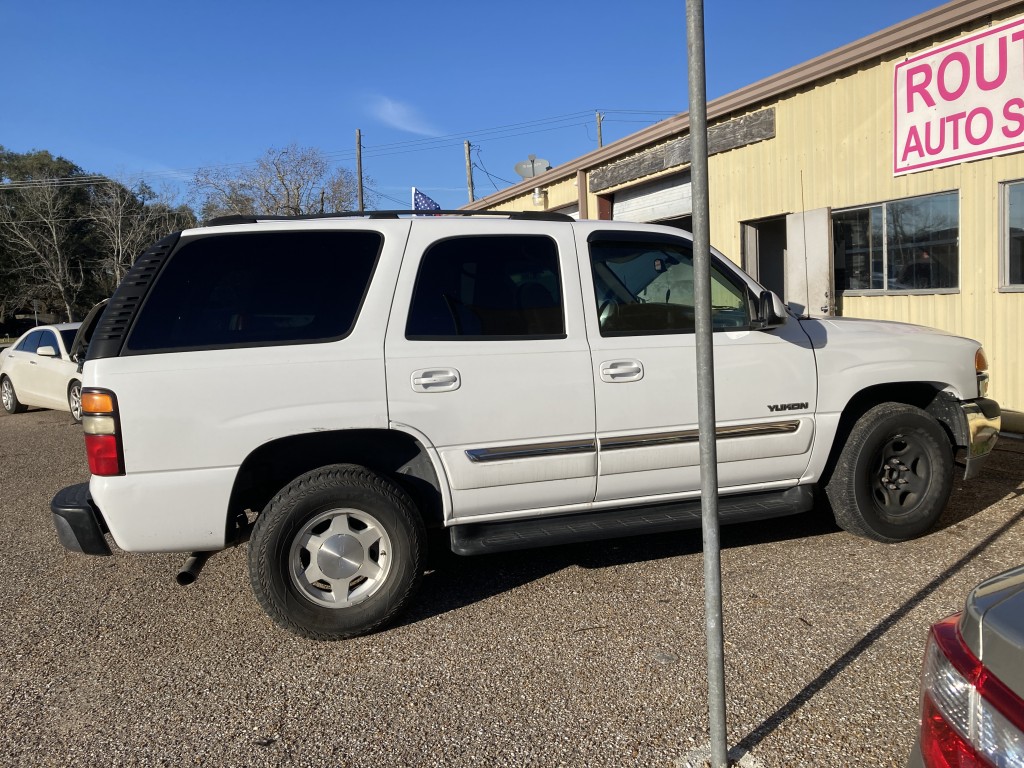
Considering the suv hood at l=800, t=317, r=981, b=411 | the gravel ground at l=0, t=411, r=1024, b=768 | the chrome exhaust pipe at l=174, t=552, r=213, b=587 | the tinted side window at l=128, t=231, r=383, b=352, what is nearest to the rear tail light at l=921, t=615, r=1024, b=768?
the gravel ground at l=0, t=411, r=1024, b=768

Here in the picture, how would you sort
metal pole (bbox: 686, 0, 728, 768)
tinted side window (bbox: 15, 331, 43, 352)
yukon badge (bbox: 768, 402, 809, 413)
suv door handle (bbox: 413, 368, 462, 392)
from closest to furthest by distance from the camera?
metal pole (bbox: 686, 0, 728, 768), suv door handle (bbox: 413, 368, 462, 392), yukon badge (bbox: 768, 402, 809, 413), tinted side window (bbox: 15, 331, 43, 352)

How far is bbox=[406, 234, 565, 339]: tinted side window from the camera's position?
4035mm

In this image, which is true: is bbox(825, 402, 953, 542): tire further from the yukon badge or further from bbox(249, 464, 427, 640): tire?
bbox(249, 464, 427, 640): tire

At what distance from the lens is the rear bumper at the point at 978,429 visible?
4953 millimetres

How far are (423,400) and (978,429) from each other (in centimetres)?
347

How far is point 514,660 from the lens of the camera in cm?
357

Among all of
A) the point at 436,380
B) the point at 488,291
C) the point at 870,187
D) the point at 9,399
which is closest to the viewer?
the point at 436,380

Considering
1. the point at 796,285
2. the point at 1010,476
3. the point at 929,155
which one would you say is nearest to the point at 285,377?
the point at 1010,476

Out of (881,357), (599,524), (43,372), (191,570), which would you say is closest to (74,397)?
(43,372)

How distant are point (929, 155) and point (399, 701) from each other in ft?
25.2

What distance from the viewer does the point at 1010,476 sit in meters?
6.39

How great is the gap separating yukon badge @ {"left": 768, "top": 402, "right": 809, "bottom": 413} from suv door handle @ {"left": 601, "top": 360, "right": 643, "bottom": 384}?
0.85 metres

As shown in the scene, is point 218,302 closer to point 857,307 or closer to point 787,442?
point 787,442

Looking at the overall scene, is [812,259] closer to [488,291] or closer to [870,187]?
[870,187]
